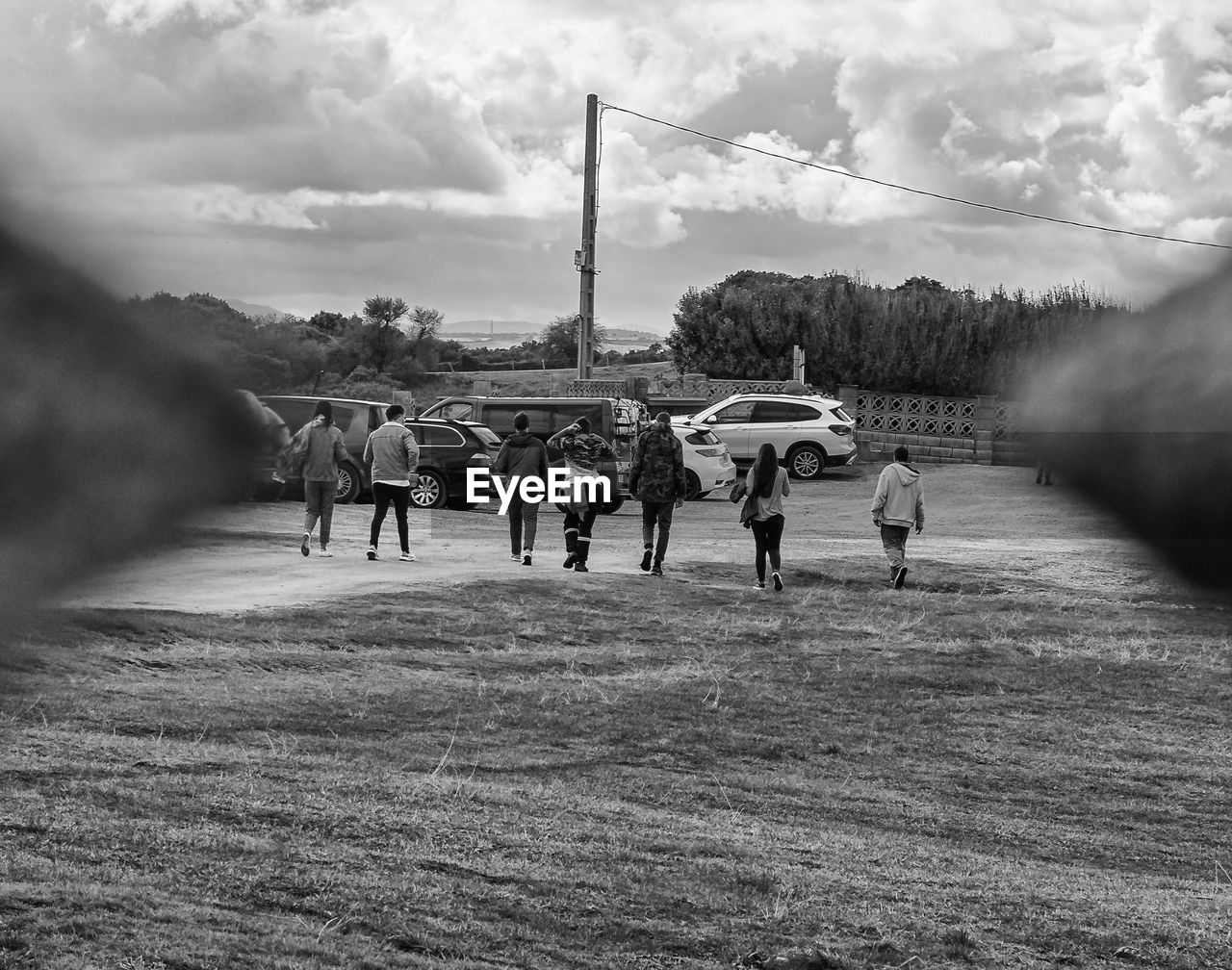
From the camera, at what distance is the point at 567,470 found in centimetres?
1641

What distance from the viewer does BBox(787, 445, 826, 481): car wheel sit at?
2898 centimetres

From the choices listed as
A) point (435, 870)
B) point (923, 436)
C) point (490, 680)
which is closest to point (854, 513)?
point (490, 680)

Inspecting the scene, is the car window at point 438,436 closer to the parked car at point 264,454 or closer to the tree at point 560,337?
the tree at point 560,337

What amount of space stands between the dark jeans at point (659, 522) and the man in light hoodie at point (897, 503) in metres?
2.30

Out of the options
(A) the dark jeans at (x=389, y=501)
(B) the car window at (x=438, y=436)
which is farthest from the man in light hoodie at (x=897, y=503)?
(B) the car window at (x=438, y=436)

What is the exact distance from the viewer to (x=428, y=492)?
21.7 metres

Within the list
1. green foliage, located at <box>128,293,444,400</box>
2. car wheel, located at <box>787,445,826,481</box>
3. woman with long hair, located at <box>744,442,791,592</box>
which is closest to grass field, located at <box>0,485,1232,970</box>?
woman with long hair, located at <box>744,442,791,592</box>

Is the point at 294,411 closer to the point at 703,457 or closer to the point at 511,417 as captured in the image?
the point at 511,417

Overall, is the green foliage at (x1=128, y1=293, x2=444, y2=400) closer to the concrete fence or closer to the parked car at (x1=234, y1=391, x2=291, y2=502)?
the parked car at (x1=234, y1=391, x2=291, y2=502)

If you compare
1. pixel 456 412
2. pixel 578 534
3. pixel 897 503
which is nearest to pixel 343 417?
pixel 578 534

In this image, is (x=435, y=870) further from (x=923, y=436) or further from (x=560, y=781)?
(x=923, y=436)

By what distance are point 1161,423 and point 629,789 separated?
1011cm

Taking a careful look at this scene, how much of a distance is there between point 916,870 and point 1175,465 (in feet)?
30.0

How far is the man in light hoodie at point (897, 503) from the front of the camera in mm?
16266
